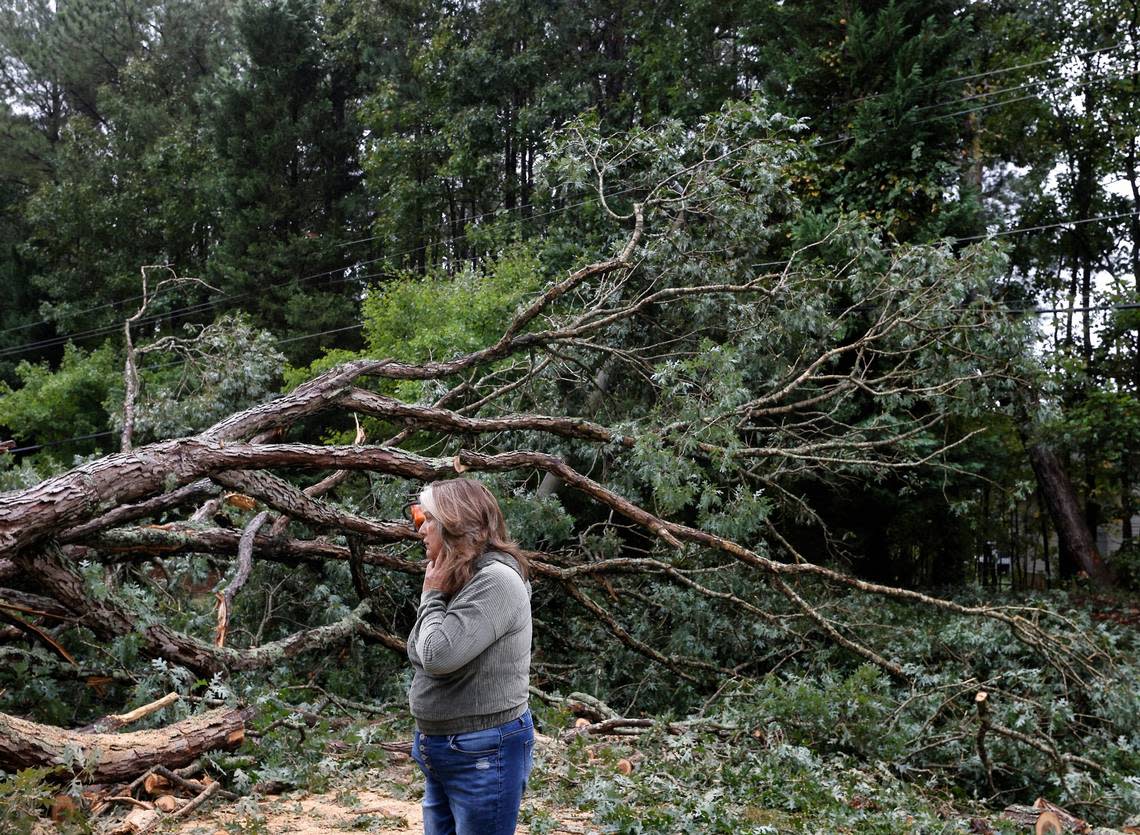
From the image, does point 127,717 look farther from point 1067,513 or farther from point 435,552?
point 1067,513

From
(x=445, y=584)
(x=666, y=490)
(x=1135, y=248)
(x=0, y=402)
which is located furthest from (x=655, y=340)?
(x=0, y=402)

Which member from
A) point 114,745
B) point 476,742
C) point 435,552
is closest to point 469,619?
point 435,552

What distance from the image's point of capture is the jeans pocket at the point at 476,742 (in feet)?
7.98

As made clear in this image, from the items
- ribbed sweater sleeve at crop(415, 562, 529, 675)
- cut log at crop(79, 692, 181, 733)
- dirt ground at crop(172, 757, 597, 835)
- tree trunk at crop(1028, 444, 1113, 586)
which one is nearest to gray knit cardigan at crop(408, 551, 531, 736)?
ribbed sweater sleeve at crop(415, 562, 529, 675)

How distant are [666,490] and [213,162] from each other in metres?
20.5

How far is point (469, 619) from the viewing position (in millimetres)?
2395

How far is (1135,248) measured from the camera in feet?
58.6

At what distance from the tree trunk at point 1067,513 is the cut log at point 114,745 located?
42.2 ft

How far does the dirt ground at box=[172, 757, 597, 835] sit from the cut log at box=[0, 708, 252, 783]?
1.19ft

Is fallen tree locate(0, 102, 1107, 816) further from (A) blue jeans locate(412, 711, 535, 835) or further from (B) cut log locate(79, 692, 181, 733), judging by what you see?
(A) blue jeans locate(412, 711, 535, 835)

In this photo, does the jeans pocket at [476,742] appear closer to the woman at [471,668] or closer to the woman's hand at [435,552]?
the woman at [471,668]

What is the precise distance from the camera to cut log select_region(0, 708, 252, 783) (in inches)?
155

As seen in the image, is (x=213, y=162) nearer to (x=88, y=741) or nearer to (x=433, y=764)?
(x=88, y=741)

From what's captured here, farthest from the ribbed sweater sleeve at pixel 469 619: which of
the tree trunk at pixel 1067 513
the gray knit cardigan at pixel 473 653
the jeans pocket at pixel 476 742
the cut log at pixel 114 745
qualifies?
the tree trunk at pixel 1067 513
